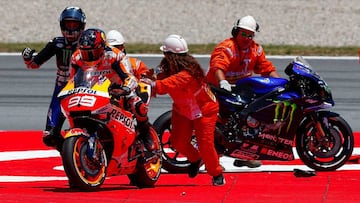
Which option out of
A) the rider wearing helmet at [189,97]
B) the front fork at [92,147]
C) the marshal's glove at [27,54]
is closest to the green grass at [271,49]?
the marshal's glove at [27,54]

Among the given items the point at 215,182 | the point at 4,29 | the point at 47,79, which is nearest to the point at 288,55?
the point at 47,79

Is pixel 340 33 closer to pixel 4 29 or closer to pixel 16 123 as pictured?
pixel 4 29

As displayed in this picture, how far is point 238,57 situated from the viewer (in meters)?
12.4

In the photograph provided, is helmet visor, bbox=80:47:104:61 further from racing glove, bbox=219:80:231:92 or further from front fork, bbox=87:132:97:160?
racing glove, bbox=219:80:231:92

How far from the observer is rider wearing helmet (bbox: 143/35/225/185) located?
415 inches

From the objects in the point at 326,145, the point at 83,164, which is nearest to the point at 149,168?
the point at 83,164

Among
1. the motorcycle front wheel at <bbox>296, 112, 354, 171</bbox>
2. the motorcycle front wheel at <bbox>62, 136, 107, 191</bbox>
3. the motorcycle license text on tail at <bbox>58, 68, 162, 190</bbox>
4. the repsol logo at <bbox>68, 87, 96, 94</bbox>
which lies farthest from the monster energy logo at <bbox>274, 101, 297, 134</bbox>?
the repsol logo at <bbox>68, 87, 96, 94</bbox>

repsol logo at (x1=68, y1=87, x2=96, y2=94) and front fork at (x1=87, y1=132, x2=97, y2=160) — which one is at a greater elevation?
repsol logo at (x1=68, y1=87, x2=96, y2=94)

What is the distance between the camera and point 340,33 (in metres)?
26.0

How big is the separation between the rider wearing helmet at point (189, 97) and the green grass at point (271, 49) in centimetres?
1219

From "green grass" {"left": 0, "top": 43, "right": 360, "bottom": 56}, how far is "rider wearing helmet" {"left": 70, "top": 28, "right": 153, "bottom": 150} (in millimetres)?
12509

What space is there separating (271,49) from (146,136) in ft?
43.6

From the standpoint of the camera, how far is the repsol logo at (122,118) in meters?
10.0

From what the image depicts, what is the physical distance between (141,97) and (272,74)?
2.68 meters
